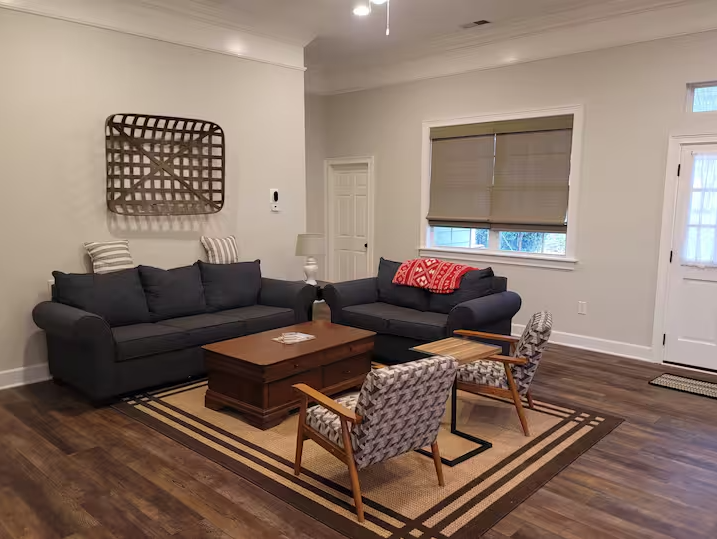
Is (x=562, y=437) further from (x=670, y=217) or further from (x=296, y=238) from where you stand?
(x=296, y=238)

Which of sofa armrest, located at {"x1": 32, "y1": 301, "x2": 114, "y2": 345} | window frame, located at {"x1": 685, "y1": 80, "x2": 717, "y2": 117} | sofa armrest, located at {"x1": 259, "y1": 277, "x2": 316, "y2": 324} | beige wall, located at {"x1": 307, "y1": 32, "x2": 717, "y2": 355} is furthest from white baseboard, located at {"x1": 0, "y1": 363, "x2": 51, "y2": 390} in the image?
window frame, located at {"x1": 685, "y1": 80, "x2": 717, "y2": 117}

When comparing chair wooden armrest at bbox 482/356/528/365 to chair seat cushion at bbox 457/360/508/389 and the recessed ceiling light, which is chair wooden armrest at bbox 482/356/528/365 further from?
the recessed ceiling light

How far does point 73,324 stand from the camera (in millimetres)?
3654

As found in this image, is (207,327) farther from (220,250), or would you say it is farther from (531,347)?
(531,347)

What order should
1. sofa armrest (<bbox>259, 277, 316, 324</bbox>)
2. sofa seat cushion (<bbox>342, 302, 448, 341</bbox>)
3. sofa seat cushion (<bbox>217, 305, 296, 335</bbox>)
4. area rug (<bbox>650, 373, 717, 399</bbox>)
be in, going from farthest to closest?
sofa armrest (<bbox>259, 277, 316, 324</bbox>), sofa seat cushion (<bbox>217, 305, 296, 335</bbox>), sofa seat cushion (<bbox>342, 302, 448, 341</bbox>), area rug (<bbox>650, 373, 717, 399</bbox>)

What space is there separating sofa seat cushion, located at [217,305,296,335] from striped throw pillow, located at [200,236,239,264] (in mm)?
586

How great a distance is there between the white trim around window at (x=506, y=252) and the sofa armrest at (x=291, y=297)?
2.03 m

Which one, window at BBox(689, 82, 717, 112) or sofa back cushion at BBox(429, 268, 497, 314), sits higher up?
window at BBox(689, 82, 717, 112)

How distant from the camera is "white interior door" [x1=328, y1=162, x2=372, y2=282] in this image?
7379 mm

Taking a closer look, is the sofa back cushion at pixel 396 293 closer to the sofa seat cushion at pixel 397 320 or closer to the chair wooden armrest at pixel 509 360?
the sofa seat cushion at pixel 397 320

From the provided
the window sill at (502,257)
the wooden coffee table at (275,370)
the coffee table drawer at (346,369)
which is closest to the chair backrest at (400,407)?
the wooden coffee table at (275,370)

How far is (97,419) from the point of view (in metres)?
3.62

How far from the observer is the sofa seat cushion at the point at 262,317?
4.65 meters

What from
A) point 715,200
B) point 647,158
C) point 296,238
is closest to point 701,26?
point 647,158
